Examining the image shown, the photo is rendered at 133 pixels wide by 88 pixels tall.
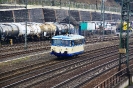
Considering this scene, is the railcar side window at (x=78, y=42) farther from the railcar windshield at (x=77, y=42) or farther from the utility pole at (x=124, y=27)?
the utility pole at (x=124, y=27)

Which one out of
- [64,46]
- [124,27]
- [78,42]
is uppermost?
[124,27]

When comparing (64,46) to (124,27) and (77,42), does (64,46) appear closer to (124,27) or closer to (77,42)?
(77,42)

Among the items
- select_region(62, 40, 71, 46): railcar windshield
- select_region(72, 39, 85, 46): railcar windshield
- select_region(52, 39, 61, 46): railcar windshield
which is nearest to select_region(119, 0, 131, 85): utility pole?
select_region(62, 40, 71, 46): railcar windshield

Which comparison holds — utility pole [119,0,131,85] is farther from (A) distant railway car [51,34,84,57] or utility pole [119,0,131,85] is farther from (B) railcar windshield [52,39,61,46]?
(B) railcar windshield [52,39,61,46]

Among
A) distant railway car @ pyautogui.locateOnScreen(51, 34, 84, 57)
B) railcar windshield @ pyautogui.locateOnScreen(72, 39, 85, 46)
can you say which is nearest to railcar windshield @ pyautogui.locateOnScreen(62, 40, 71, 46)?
distant railway car @ pyautogui.locateOnScreen(51, 34, 84, 57)

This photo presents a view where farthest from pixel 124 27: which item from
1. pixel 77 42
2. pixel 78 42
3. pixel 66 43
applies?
pixel 78 42

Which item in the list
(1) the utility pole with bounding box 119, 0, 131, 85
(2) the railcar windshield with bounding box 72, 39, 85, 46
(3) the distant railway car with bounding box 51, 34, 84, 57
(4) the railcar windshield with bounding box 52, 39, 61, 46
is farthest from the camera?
(2) the railcar windshield with bounding box 72, 39, 85, 46

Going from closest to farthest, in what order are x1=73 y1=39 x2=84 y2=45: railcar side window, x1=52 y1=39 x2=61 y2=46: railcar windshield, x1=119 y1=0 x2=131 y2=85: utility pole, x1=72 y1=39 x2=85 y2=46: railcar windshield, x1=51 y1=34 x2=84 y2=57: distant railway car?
x1=119 y1=0 x2=131 y2=85: utility pole, x1=51 y1=34 x2=84 y2=57: distant railway car, x1=52 y1=39 x2=61 y2=46: railcar windshield, x1=72 y1=39 x2=85 y2=46: railcar windshield, x1=73 y1=39 x2=84 y2=45: railcar side window

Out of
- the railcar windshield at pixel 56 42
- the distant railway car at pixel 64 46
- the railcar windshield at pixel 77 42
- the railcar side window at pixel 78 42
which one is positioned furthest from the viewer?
the railcar side window at pixel 78 42

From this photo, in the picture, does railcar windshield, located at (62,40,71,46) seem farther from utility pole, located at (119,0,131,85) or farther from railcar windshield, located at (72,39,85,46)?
utility pole, located at (119,0,131,85)

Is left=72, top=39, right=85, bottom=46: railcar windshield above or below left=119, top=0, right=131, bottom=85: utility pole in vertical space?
below

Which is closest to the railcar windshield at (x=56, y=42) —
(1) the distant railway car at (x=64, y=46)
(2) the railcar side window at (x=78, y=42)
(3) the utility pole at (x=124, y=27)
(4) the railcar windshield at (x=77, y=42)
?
(1) the distant railway car at (x=64, y=46)

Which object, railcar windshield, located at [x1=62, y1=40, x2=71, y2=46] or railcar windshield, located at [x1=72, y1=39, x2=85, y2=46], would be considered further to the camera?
railcar windshield, located at [x1=72, y1=39, x2=85, y2=46]

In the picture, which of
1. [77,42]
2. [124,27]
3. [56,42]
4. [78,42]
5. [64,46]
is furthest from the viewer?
[78,42]
